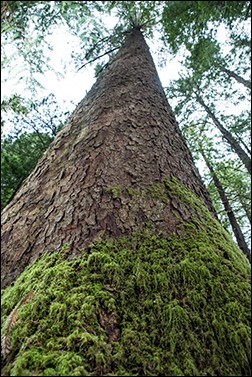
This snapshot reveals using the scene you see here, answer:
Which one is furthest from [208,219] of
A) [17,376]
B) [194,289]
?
[17,376]

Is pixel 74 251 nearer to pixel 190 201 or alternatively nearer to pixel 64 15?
pixel 190 201

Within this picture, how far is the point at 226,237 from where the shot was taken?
71.0 inches

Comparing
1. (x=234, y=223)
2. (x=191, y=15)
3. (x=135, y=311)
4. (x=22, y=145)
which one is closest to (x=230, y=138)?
(x=234, y=223)

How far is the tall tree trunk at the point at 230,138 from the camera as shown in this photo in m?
9.24

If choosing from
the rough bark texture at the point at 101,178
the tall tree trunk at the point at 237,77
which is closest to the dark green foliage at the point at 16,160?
the rough bark texture at the point at 101,178

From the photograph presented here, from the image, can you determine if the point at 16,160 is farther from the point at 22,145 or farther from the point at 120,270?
the point at 120,270

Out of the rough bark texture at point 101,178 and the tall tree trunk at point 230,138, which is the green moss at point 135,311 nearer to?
the rough bark texture at point 101,178

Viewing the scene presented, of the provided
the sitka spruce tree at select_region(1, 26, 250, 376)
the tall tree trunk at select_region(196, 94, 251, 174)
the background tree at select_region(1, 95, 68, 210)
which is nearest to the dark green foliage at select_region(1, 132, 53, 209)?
the background tree at select_region(1, 95, 68, 210)

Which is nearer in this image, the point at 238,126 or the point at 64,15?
the point at 64,15

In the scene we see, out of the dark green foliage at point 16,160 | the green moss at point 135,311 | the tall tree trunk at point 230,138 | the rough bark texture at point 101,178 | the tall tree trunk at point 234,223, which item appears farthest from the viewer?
the tall tree trunk at point 230,138

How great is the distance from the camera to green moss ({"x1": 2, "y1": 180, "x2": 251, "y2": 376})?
3.21 feet

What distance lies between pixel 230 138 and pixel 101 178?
388 inches

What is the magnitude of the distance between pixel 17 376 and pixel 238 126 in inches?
446

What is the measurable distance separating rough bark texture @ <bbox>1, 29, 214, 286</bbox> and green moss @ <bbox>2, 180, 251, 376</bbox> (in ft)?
0.45
